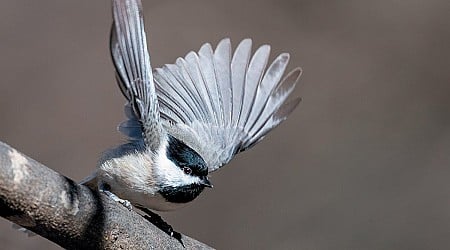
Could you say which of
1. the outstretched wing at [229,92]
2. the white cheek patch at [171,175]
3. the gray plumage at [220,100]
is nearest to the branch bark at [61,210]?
the white cheek patch at [171,175]

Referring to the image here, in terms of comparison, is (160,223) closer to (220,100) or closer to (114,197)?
(114,197)

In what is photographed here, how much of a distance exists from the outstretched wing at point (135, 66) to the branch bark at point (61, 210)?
12.0 inches

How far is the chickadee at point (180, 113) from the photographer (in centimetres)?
170

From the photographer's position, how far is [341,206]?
368 cm

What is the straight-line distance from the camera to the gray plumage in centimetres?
214

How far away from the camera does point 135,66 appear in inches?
66.7

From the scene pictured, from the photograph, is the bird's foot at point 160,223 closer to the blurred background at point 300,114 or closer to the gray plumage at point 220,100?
the gray plumage at point 220,100

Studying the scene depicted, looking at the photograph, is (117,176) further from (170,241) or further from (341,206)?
(341,206)

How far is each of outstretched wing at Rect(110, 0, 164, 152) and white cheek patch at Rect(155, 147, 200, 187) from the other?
48mm

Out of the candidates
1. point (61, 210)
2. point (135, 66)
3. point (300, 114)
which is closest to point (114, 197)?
point (135, 66)

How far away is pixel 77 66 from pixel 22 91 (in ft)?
0.88

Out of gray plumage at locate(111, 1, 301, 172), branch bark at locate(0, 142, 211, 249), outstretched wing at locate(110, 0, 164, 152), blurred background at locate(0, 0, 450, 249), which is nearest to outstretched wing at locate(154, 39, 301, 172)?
gray plumage at locate(111, 1, 301, 172)

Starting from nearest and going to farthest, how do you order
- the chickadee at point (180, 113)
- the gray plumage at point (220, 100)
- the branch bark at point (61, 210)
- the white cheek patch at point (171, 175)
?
the branch bark at point (61, 210) < the chickadee at point (180, 113) < the white cheek patch at point (171, 175) < the gray plumage at point (220, 100)

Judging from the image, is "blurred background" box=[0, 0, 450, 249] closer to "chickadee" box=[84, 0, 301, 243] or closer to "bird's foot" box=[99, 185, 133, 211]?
"chickadee" box=[84, 0, 301, 243]
